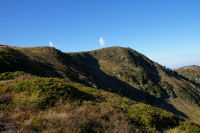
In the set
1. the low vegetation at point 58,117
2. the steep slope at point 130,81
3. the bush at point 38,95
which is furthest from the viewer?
the steep slope at point 130,81

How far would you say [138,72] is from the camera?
73.8 meters

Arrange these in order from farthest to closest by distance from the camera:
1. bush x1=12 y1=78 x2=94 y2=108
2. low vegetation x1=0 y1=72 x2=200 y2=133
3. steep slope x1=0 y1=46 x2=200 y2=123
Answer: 1. steep slope x1=0 y1=46 x2=200 y2=123
2. bush x1=12 y1=78 x2=94 y2=108
3. low vegetation x1=0 y1=72 x2=200 y2=133

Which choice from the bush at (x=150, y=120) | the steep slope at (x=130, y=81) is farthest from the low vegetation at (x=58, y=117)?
the steep slope at (x=130, y=81)

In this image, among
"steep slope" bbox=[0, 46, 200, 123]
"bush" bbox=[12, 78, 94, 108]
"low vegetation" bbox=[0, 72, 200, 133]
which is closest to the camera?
"low vegetation" bbox=[0, 72, 200, 133]

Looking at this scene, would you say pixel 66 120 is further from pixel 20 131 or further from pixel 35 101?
pixel 35 101

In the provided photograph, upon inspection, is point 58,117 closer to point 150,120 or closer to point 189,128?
point 150,120

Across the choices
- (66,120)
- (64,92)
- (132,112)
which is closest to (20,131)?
(66,120)

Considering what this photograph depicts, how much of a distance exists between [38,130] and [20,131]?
2.08 feet

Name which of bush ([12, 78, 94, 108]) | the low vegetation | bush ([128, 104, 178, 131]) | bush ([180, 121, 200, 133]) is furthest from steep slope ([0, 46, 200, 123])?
bush ([180, 121, 200, 133])

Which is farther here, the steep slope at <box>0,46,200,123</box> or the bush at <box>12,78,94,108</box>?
the steep slope at <box>0,46,200,123</box>

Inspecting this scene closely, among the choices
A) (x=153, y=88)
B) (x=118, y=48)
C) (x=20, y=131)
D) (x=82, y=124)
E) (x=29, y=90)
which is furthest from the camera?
(x=118, y=48)

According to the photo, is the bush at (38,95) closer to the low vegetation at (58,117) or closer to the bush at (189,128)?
the low vegetation at (58,117)

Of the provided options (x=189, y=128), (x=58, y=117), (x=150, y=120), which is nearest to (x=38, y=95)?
(x=58, y=117)

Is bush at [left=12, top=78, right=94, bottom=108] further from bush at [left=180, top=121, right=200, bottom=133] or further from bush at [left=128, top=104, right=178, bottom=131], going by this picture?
bush at [left=180, top=121, right=200, bottom=133]
